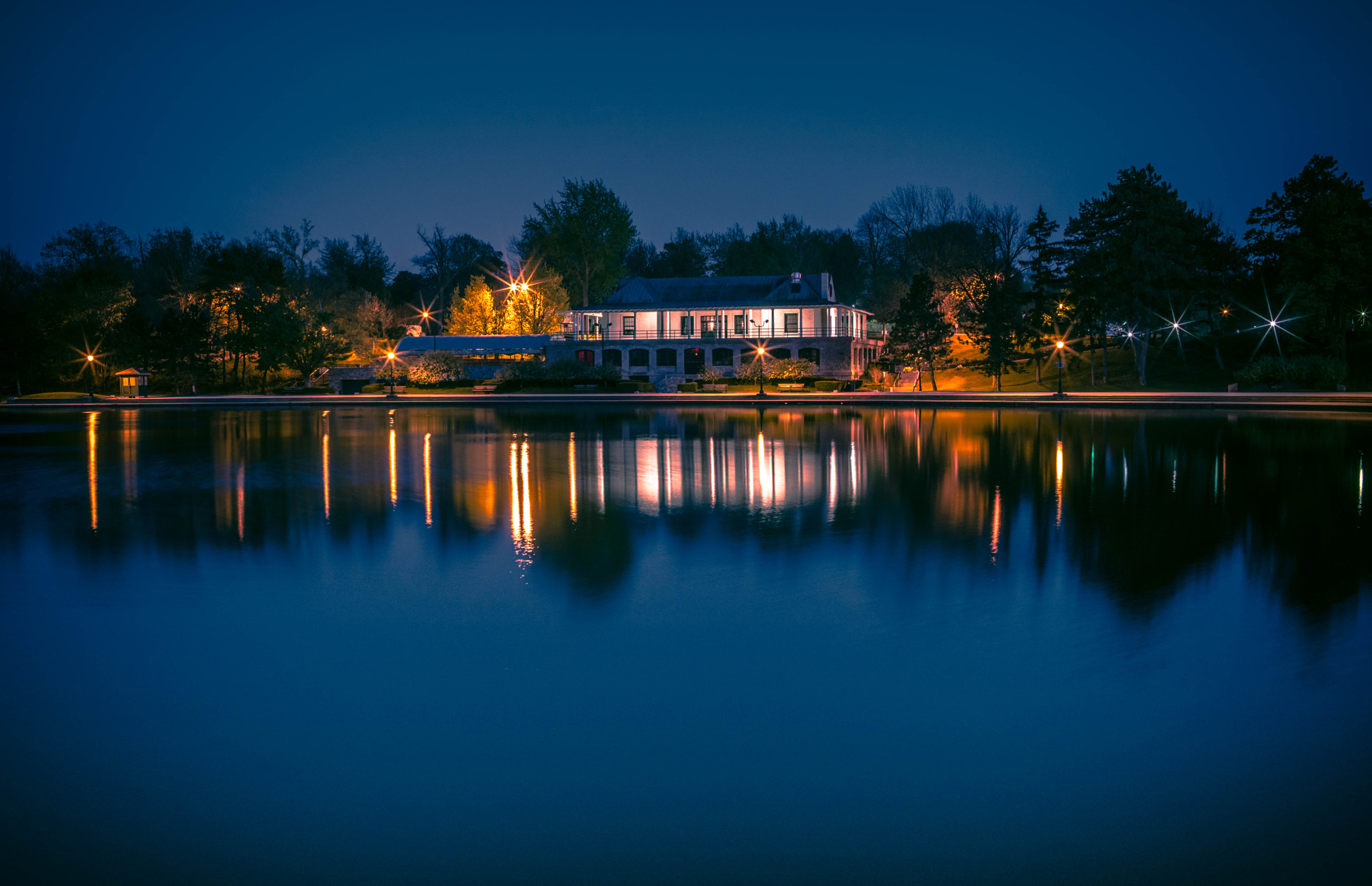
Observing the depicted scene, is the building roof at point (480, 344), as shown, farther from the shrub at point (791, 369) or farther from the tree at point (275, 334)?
the shrub at point (791, 369)

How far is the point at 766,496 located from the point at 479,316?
68.1 m

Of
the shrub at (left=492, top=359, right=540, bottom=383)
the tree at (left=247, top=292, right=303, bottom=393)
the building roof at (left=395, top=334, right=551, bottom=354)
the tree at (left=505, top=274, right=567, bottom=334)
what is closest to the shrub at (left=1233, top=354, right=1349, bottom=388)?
the shrub at (left=492, top=359, right=540, bottom=383)

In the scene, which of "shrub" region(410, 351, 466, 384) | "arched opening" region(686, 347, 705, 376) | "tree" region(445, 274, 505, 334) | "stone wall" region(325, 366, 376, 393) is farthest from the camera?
"tree" region(445, 274, 505, 334)

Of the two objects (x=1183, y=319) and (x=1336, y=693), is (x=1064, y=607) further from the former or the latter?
(x=1183, y=319)

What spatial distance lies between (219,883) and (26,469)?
21565mm

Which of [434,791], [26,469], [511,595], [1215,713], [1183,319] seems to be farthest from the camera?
[1183,319]

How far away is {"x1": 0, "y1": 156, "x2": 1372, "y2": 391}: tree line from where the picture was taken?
55.8 meters

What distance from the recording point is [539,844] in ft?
15.4

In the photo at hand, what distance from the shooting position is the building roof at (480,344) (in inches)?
2936

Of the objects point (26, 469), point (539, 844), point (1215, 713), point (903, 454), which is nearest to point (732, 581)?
point (1215, 713)

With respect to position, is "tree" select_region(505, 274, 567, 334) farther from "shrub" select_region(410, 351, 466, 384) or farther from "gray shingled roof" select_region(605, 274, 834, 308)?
"shrub" select_region(410, 351, 466, 384)

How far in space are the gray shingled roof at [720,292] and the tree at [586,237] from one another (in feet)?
34.7

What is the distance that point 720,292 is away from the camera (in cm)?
7481

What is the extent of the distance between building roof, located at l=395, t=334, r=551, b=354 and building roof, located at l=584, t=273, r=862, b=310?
18.5 ft
